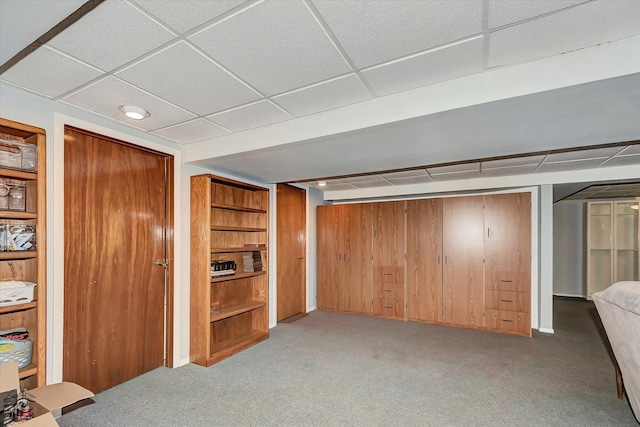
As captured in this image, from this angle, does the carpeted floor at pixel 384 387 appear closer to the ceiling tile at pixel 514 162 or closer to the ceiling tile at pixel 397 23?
the ceiling tile at pixel 514 162

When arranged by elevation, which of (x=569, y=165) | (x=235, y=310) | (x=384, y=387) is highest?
(x=569, y=165)

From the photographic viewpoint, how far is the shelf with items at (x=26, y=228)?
6.59 feet

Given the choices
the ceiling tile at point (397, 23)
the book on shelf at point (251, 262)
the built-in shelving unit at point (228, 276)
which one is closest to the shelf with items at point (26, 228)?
the built-in shelving unit at point (228, 276)

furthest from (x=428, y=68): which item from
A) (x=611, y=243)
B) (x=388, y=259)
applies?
(x=611, y=243)

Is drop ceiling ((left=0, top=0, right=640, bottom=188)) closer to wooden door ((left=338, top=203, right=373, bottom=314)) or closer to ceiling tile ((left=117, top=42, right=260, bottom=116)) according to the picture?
ceiling tile ((left=117, top=42, right=260, bottom=116))

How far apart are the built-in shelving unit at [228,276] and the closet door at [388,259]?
2.01 m

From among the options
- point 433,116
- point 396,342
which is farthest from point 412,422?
point 433,116

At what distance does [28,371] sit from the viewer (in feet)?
6.55

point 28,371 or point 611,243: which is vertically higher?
point 611,243

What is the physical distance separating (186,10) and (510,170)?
4.30 meters

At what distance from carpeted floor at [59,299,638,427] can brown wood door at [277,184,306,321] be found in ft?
3.33

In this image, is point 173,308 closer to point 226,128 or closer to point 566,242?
point 226,128

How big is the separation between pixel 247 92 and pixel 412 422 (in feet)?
8.53

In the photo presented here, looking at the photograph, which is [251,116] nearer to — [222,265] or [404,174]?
[222,265]
